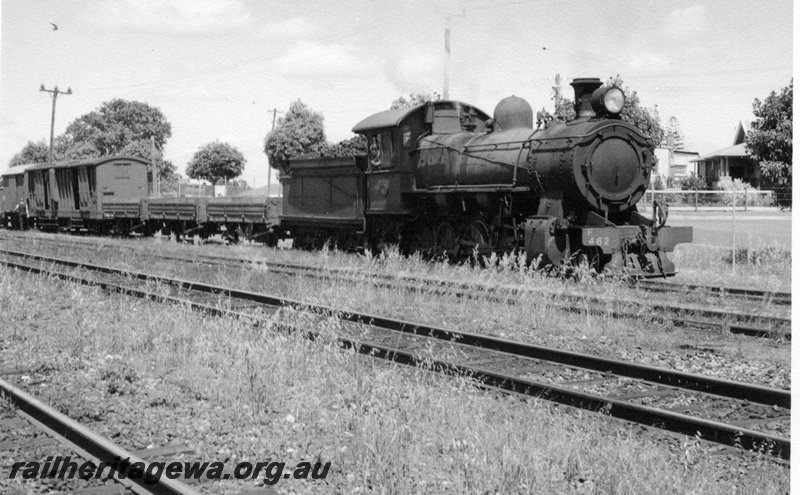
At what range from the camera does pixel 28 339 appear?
8.32 meters

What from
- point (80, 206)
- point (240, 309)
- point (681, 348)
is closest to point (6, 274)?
point (240, 309)

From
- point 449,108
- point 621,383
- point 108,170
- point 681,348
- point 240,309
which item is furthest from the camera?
point 108,170

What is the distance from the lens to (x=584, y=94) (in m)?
13.3

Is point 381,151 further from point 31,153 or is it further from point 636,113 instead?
point 31,153

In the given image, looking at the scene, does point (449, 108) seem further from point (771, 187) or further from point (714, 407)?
point (714, 407)

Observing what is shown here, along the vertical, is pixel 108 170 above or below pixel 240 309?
above

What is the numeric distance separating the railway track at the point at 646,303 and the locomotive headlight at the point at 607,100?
2.89 metres

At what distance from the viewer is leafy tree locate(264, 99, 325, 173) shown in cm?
5662

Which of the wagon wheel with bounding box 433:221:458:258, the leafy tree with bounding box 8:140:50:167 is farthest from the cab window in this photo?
the leafy tree with bounding box 8:140:50:167

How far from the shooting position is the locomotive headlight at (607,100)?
41.6 ft

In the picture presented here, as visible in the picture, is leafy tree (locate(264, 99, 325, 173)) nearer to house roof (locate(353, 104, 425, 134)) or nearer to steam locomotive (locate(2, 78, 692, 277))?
steam locomotive (locate(2, 78, 692, 277))

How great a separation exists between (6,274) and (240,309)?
615cm

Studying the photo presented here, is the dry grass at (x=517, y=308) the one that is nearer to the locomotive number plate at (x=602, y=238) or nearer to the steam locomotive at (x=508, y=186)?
the locomotive number plate at (x=602, y=238)

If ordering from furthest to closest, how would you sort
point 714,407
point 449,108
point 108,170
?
point 108,170
point 449,108
point 714,407
